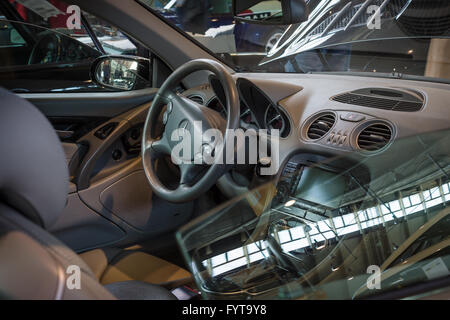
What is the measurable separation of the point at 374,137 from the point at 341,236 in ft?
1.36

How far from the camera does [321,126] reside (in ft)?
5.60

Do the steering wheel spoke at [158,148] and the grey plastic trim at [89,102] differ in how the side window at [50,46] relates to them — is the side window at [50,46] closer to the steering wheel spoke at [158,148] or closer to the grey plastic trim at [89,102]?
the grey plastic trim at [89,102]

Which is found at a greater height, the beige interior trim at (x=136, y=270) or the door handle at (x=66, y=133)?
the door handle at (x=66, y=133)

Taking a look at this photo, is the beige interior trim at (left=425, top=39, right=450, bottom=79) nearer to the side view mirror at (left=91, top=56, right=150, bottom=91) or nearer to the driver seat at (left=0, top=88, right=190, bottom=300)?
the side view mirror at (left=91, top=56, right=150, bottom=91)

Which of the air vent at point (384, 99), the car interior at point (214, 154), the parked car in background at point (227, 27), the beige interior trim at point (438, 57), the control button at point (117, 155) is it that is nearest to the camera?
the car interior at point (214, 154)

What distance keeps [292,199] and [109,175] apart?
0.94 m

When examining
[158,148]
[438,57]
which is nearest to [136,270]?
[158,148]

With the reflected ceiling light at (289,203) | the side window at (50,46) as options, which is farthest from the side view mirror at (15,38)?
the reflected ceiling light at (289,203)

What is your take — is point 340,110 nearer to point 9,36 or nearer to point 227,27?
point 9,36

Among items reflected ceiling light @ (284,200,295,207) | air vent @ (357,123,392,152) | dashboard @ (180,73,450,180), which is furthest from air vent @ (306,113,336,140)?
reflected ceiling light @ (284,200,295,207)

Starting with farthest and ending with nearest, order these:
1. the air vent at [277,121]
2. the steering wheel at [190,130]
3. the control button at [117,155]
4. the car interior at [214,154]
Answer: the control button at [117,155] → the air vent at [277,121] → the steering wheel at [190,130] → the car interior at [214,154]

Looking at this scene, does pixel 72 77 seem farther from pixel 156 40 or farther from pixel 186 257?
pixel 186 257

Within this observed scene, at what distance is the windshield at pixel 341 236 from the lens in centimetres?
116

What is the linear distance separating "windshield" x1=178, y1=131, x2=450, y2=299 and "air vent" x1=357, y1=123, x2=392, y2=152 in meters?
0.05
